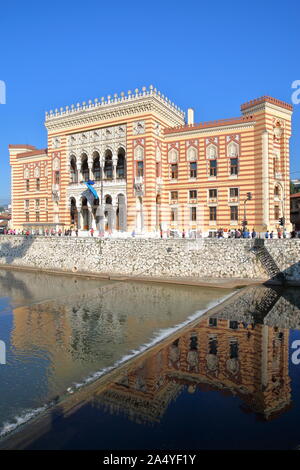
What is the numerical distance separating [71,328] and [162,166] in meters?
22.9

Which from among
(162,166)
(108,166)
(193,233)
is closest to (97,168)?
(108,166)

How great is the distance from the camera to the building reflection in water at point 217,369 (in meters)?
10.5

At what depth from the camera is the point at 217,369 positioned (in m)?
12.9

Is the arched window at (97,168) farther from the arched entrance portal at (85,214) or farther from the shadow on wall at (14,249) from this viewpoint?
the shadow on wall at (14,249)

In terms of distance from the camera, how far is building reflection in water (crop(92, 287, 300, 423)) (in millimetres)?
10508

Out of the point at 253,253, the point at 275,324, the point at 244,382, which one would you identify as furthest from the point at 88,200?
the point at 244,382

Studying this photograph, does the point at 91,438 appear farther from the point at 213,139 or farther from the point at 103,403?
the point at 213,139

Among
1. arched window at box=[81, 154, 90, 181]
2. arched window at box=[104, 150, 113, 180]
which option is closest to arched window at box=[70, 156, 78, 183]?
arched window at box=[81, 154, 90, 181]

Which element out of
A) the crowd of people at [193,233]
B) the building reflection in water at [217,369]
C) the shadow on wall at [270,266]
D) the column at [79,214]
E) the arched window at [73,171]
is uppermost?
the arched window at [73,171]

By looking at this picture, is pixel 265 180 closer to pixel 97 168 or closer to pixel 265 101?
pixel 265 101

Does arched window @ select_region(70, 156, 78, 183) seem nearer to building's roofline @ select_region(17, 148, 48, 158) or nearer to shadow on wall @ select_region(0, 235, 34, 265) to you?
building's roofline @ select_region(17, 148, 48, 158)

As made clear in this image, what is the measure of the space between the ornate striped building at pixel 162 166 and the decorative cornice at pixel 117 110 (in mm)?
101

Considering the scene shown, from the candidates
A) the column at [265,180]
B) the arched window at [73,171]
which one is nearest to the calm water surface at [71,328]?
the column at [265,180]
